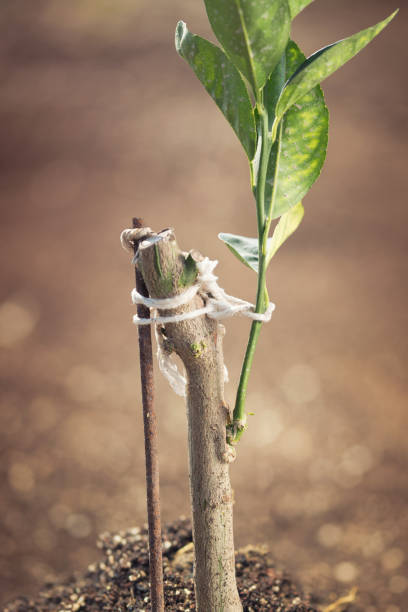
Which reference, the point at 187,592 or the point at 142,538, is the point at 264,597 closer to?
the point at 187,592

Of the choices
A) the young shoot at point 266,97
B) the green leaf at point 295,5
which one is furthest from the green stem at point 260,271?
the green leaf at point 295,5

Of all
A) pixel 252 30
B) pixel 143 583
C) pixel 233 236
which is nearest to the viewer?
pixel 252 30

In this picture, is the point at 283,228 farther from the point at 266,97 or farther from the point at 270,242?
the point at 266,97

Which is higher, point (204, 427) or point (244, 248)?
point (244, 248)

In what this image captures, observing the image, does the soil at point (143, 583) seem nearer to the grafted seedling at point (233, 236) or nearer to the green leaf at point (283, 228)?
the grafted seedling at point (233, 236)

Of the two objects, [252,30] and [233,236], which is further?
[233,236]

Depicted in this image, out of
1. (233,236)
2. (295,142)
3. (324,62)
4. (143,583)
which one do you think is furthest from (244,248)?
(143,583)

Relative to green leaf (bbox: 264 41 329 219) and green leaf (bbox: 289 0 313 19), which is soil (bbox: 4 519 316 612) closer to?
green leaf (bbox: 264 41 329 219)
